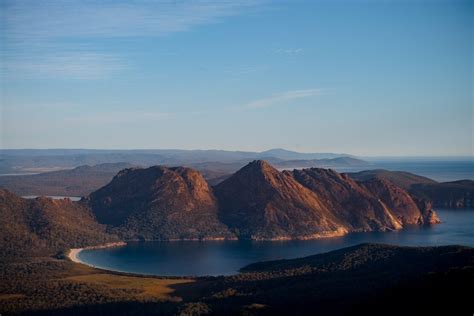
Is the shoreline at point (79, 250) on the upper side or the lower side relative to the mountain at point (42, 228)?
lower

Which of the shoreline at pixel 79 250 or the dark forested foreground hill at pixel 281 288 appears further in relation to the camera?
the shoreline at pixel 79 250

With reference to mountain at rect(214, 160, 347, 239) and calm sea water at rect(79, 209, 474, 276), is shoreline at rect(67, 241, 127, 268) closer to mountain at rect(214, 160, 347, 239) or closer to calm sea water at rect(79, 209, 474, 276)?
calm sea water at rect(79, 209, 474, 276)

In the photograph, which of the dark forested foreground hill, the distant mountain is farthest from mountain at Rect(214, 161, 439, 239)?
the dark forested foreground hill

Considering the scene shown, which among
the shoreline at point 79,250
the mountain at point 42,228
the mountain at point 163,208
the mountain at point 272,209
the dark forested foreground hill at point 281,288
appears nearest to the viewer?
the dark forested foreground hill at point 281,288

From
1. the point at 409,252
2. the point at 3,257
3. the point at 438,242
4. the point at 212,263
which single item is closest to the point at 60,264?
the point at 3,257

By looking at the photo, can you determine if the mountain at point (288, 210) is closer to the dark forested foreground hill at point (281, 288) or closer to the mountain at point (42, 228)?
the mountain at point (42, 228)

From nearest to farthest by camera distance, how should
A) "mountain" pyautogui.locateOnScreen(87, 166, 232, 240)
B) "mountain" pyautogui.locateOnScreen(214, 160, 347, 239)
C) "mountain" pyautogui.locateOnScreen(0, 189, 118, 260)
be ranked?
"mountain" pyautogui.locateOnScreen(0, 189, 118, 260) → "mountain" pyautogui.locateOnScreen(87, 166, 232, 240) → "mountain" pyautogui.locateOnScreen(214, 160, 347, 239)

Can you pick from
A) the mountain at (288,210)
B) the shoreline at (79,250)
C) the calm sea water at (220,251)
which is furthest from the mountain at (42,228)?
the mountain at (288,210)

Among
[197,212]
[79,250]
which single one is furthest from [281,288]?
[197,212]

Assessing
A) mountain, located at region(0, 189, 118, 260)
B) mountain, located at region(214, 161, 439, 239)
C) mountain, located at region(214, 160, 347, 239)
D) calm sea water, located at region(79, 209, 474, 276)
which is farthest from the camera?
mountain, located at region(214, 161, 439, 239)
